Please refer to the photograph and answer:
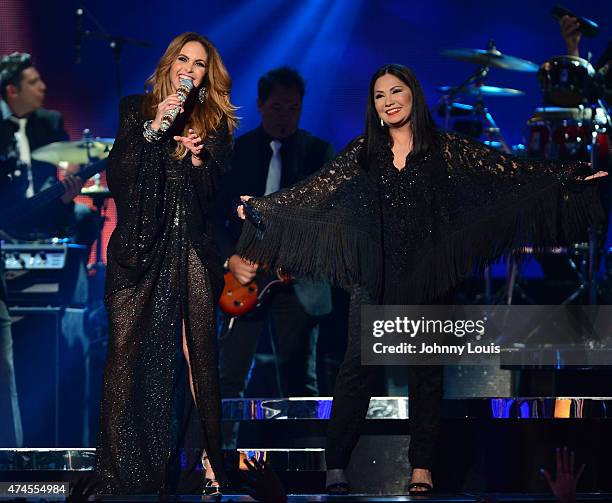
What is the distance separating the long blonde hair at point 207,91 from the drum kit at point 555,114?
237 centimetres

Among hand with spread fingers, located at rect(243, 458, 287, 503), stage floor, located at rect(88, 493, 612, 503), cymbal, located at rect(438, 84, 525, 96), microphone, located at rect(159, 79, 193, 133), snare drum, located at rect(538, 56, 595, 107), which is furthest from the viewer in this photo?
cymbal, located at rect(438, 84, 525, 96)

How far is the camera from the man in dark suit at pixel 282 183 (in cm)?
560

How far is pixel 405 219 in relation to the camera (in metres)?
4.17

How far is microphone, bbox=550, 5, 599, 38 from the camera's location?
5.73 m

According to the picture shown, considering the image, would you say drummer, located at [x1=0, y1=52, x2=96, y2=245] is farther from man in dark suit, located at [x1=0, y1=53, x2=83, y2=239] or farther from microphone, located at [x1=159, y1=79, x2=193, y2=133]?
microphone, located at [x1=159, y1=79, x2=193, y2=133]

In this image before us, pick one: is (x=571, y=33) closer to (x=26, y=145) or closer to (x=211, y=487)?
(x=26, y=145)

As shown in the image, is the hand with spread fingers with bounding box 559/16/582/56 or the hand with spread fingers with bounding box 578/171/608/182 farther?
the hand with spread fingers with bounding box 559/16/582/56

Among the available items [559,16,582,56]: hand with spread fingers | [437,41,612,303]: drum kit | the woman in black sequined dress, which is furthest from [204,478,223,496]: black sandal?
[559,16,582,56]: hand with spread fingers

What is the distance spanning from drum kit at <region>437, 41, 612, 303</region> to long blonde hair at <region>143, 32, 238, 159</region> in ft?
7.78

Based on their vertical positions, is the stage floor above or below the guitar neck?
below

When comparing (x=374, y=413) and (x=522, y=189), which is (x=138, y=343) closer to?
(x=374, y=413)

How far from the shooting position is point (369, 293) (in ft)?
13.7

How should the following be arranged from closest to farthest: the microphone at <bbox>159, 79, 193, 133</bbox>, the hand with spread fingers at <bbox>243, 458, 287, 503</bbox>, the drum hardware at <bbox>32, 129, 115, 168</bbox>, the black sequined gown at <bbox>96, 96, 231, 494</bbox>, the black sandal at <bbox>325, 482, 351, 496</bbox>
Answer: the hand with spread fingers at <bbox>243, 458, 287, 503</bbox>, the microphone at <bbox>159, 79, 193, 133</bbox>, the black sequined gown at <bbox>96, 96, 231, 494</bbox>, the black sandal at <bbox>325, 482, 351, 496</bbox>, the drum hardware at <bbox>32, 129, 115, 168</bbox>

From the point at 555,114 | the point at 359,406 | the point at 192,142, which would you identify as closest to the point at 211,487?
the point at 359,406
